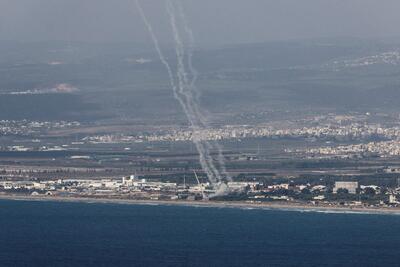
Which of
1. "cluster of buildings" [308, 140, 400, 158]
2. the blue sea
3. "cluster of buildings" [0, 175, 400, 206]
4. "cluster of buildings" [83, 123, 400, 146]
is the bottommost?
the blue sea

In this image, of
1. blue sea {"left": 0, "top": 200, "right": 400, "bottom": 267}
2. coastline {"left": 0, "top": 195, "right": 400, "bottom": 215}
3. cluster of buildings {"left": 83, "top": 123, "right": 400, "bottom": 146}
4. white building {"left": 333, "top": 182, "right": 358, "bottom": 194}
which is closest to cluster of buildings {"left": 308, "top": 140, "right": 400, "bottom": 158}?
cluster of buildings {"left": 83, "top": 123, "right": 400, "bottom": 146}

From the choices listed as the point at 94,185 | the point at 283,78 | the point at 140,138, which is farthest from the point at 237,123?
the point at 94,185

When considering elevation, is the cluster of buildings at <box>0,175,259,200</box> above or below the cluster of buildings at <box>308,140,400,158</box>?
below

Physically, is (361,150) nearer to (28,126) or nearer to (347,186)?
(347,186)

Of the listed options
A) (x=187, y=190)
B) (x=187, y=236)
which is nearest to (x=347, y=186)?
(x=187, y=190)

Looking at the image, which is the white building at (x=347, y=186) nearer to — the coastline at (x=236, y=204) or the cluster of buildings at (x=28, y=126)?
the coastline at (x=236, y=204)

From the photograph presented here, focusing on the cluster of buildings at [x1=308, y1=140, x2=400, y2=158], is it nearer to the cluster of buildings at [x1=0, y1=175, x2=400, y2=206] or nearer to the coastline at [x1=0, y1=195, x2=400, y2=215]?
the cluster of buildings at [x1=0, y1=175, x2=400, y2=206]

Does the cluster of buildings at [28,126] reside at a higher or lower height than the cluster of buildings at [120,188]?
higher

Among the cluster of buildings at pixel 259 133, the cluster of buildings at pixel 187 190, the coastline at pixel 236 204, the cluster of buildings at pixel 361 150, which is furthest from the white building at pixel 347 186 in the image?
the cluster of buildings at pixel 259 133
